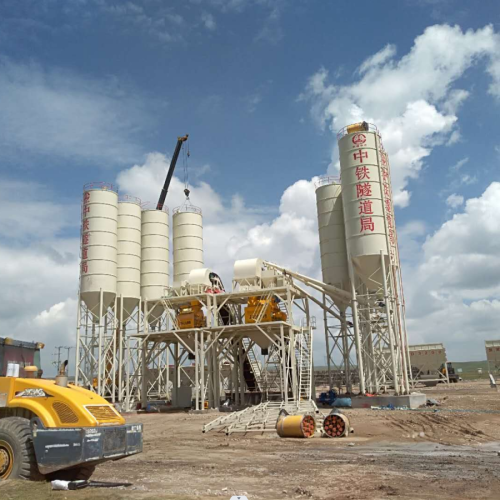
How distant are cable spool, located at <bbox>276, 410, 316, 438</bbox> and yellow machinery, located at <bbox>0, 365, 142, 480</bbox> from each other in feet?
28.4

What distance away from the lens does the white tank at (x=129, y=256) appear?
1559 inches

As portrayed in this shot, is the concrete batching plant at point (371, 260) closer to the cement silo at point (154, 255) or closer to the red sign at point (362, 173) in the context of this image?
the red sign at point (362, 173)

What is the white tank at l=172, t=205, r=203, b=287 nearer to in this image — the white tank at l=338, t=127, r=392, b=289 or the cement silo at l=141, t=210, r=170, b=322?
the cement silo at l=141, t=210, r=170, b=322

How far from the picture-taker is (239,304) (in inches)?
1325

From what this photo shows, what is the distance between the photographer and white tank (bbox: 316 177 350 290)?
3375 centimetres

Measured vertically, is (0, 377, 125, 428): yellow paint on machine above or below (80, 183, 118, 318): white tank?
below

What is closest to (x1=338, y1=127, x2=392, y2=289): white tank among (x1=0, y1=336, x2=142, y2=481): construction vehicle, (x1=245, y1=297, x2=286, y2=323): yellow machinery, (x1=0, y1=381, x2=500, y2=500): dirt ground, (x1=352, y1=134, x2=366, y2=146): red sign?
(x1=352, y1=134, x2=366, y2=146): red sign

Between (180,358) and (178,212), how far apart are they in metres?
12.9

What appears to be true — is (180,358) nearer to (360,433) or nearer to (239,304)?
(239,304)

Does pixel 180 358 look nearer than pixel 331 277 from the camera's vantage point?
No

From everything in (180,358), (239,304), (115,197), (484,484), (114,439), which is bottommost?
(484,484)

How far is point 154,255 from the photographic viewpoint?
42.8 meters

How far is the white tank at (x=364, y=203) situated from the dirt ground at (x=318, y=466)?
1223 cm

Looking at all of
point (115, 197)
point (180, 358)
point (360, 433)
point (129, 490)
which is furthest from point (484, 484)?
point (115, 197)
